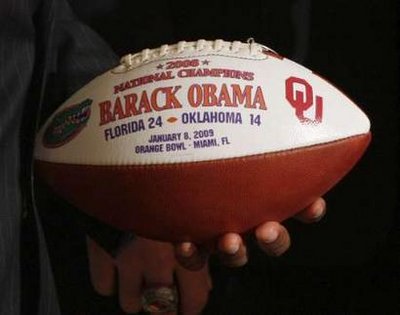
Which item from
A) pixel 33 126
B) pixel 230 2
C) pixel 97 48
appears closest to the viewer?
pixel 33 126

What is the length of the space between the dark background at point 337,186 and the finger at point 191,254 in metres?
0.22

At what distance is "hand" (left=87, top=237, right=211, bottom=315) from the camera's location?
79 centimetres

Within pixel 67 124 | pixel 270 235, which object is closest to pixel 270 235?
pixel 270 235

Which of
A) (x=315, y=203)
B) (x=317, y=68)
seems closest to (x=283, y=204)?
(x=315, y=203)

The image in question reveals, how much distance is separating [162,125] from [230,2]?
1.54 feet

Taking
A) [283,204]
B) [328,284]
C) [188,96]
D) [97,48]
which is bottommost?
[328,284]

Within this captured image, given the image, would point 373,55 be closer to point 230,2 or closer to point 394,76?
point 394,76

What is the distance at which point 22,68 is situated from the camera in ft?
2.19

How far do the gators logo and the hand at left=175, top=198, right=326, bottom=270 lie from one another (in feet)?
0.55

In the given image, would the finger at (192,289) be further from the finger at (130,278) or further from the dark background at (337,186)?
the dark background at (337,186)

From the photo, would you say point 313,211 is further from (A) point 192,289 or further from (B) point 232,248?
(A) point 192,289

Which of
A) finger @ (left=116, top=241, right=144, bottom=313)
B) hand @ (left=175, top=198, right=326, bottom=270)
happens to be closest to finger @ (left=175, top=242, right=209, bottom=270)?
hand @ (left=175, top=198, right=326, bottom=270)

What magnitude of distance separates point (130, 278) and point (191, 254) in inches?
6.1

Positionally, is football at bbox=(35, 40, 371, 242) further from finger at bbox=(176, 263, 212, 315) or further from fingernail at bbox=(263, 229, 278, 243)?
finger at bbox=(176, 263, 212, 315)
